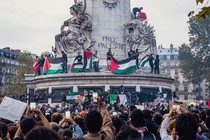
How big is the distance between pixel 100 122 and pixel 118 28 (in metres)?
38.8

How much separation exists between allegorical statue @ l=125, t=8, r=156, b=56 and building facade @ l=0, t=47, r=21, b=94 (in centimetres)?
4930

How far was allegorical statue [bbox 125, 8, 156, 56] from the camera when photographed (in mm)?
44875

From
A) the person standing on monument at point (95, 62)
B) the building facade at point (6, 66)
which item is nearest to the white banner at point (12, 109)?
the person standing on monument at point (95, 62)

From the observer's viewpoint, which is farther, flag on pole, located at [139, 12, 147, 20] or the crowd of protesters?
flag on pole, located at [139, 12, 147, 20]

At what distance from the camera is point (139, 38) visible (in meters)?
45.7

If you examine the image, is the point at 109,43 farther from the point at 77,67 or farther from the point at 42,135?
the point at 42,135

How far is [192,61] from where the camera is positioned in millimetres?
73938

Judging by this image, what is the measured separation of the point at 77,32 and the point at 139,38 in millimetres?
7372

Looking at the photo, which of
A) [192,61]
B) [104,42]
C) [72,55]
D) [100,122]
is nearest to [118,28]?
[104,42]

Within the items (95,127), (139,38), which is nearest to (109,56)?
(139,38)

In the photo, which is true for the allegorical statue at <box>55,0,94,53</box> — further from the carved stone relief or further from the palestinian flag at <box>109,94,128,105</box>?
the palestinian flag at <box>109,94,128,105</box>

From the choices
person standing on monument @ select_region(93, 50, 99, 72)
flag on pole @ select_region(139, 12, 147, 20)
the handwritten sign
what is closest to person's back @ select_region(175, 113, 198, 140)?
person standing on monument @ select_region(93, 50, 99, 72)

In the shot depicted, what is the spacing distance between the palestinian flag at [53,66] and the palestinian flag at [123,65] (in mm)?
5586

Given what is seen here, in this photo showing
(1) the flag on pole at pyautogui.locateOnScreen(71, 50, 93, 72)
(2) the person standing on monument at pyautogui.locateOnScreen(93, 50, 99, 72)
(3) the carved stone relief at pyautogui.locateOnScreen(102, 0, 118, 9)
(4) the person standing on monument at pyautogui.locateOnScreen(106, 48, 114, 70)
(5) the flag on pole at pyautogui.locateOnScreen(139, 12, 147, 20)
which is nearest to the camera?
(4) the person standing on monument at pyautogui.locateOnScreen(106, 48, 114, 70)
